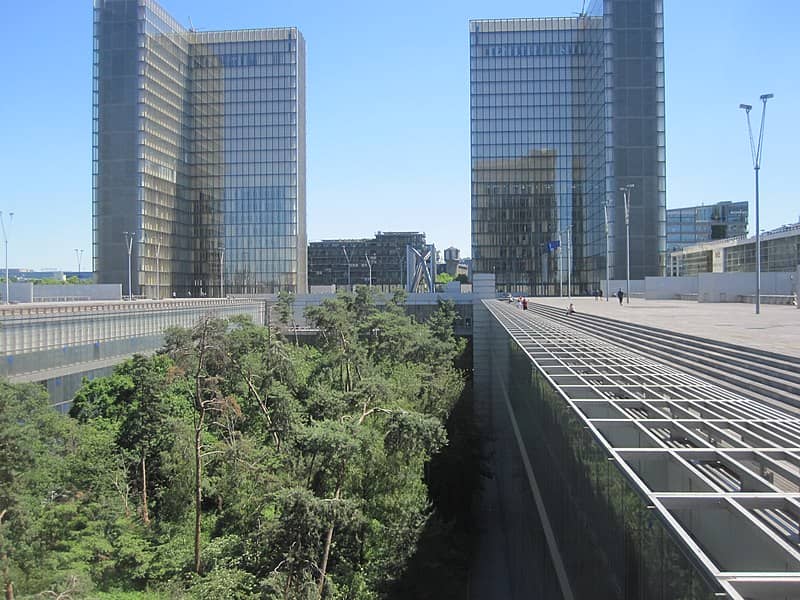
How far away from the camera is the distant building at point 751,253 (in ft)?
228

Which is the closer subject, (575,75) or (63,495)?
(63,495)

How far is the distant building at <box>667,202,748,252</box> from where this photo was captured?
536 ft

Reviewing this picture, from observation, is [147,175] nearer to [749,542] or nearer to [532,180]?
[532,180]

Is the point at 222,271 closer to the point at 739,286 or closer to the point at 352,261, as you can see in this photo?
the point at 352,261

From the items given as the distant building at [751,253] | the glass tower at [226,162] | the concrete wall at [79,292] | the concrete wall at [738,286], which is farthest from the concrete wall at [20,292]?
the distant building at [751,253]

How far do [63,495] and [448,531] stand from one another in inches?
583

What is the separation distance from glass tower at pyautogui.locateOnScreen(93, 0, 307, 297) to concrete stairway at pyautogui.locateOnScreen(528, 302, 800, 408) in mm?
102132

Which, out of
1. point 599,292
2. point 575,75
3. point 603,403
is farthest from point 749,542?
point 575,75

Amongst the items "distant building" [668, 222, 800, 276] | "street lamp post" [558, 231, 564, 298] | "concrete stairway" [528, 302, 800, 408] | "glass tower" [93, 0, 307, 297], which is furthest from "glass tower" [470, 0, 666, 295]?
"concrete stairway" [528, 302, 800, 408]

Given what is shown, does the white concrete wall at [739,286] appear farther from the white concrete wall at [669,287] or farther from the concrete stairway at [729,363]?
the concrete stairway at [729,363]

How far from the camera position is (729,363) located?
15531mm

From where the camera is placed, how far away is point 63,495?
26.7 m

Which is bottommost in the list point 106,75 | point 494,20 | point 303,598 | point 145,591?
point 145,591

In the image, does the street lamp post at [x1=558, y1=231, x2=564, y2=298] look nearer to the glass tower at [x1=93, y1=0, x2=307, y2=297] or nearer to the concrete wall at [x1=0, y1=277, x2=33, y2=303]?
the glass tower at [x1=93, y1=0, x2=307, y2=297]
